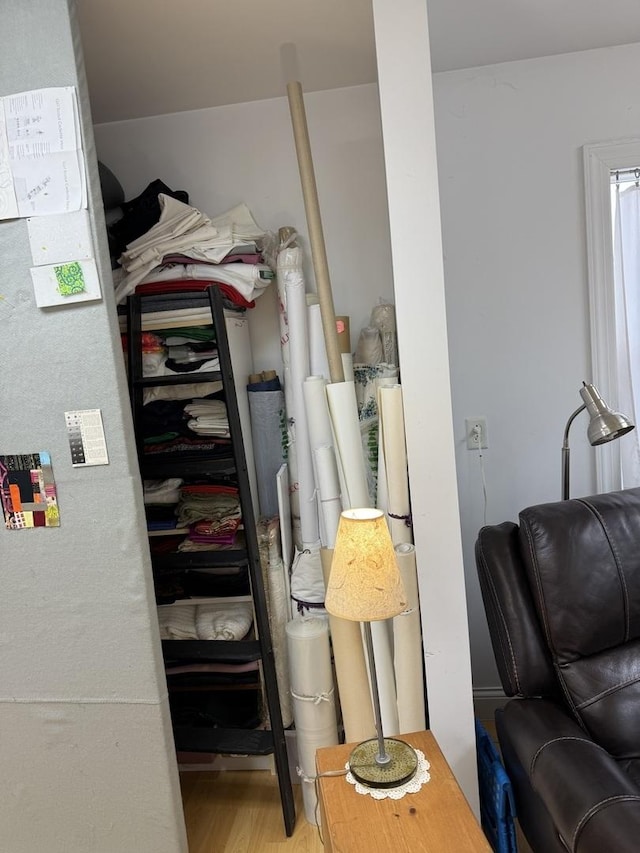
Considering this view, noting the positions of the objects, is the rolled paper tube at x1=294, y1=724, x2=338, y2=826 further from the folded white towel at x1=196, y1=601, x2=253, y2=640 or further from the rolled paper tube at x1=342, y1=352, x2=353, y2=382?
the rolled paper tube at x1=342, y1=352, x2=353, y2=382

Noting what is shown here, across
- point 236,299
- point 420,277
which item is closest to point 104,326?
point 236,299

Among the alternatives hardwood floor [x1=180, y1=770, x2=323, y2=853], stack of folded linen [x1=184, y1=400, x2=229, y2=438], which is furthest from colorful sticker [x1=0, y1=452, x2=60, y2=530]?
hardwood floor [x1=180, y1=770, x2=323, y2=853]

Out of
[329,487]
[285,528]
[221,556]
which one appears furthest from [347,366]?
[221,556]

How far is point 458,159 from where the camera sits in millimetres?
2258

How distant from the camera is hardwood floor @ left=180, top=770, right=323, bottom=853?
6.32 feet

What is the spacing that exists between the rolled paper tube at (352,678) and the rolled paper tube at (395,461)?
23cm

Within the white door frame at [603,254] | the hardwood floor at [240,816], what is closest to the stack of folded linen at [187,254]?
the white door frame at [603,254]

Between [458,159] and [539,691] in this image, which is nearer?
[539,691]

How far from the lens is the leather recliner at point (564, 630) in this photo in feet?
5.06

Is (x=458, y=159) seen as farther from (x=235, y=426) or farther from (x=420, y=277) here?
(x=235, y=426)

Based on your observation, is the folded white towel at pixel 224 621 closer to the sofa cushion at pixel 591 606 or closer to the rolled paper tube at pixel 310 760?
the rolled paper tube at pixel 310 760

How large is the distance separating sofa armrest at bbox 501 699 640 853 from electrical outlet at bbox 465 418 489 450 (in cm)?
99

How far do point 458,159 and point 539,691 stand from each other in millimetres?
1758

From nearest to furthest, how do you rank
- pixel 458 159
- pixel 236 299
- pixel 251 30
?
pixel 251 30 → pixel 236 299 → pixel 458 159
